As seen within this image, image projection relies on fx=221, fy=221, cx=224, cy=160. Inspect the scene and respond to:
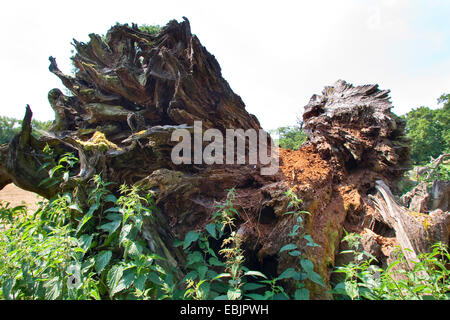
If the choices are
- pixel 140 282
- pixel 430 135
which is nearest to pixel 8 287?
pixel 140 282

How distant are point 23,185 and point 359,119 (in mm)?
5189

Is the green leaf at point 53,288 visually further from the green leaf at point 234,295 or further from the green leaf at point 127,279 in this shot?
the green leaf at point 234,295

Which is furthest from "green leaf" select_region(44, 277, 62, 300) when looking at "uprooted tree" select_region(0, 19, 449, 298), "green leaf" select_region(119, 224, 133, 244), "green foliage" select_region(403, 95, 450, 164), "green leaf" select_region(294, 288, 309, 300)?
"green foliage" select_region(403, 95, 450, 164)

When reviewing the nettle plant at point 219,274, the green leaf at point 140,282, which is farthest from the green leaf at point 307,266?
the green leaf at point 140,282

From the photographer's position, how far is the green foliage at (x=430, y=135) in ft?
65.0

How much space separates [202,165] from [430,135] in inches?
1041

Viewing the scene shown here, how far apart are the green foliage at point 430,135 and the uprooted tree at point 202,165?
19.3 metres

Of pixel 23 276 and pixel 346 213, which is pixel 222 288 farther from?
pixel 346 213

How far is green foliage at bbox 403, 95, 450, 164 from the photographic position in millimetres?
19797

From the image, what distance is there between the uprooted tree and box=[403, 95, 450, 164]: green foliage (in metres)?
19.3

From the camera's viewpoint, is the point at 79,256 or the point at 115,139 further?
the point at 115,139

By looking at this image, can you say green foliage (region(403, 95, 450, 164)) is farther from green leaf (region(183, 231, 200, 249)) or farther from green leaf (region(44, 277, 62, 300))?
green leaf (region(44, 277, 62, 300))

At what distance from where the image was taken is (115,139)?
140 inches
